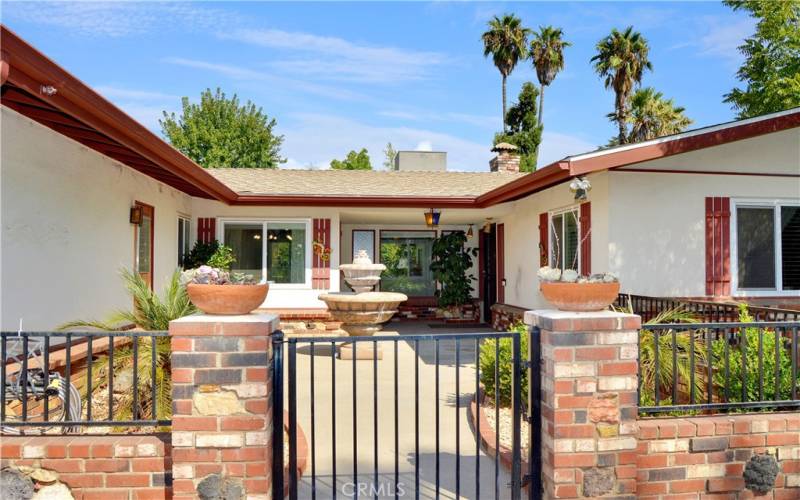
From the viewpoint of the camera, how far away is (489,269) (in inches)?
512

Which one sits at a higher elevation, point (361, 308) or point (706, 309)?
point (706, 309)

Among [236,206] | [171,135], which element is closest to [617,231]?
[236,206]

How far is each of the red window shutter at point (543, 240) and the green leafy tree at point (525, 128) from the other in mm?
17818

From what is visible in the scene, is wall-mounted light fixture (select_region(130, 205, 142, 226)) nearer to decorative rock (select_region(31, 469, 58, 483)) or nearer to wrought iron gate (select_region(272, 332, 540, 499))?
wrought iron gate (select_region(272, 332, 540, 499))

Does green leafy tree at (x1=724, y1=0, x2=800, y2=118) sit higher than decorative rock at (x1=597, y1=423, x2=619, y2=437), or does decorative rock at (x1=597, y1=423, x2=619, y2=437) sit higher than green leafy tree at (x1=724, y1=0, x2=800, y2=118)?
green leafy tree at (x1=724, y1=0, x2=800, y2=118)

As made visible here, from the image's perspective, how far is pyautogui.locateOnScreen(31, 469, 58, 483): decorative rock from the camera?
115 inches

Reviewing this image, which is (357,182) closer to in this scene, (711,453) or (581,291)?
(581,291)

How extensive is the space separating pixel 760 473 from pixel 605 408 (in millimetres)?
1181

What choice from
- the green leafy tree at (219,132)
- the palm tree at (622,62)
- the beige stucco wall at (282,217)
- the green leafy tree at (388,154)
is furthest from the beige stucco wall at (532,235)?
the green leafy tree at (388,154)

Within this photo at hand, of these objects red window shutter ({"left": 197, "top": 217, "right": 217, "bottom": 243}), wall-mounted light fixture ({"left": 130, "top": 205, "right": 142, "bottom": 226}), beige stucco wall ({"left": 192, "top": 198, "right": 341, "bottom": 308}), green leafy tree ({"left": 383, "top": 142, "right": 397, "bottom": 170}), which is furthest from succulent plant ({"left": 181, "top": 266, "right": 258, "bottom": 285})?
green leafy tree ({"left": 383, "top": 142, "right": 397, "bottom": 170})

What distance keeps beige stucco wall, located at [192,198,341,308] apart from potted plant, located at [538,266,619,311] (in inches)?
308

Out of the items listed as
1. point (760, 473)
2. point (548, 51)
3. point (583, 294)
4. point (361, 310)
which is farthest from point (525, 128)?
point (583, 294)

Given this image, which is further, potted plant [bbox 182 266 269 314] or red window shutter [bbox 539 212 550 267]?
red window shutter [bbox 539 212 550 267]

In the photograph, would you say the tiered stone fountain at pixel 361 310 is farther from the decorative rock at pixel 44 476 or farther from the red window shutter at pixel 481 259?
the red window shutter at pixel 481 259
